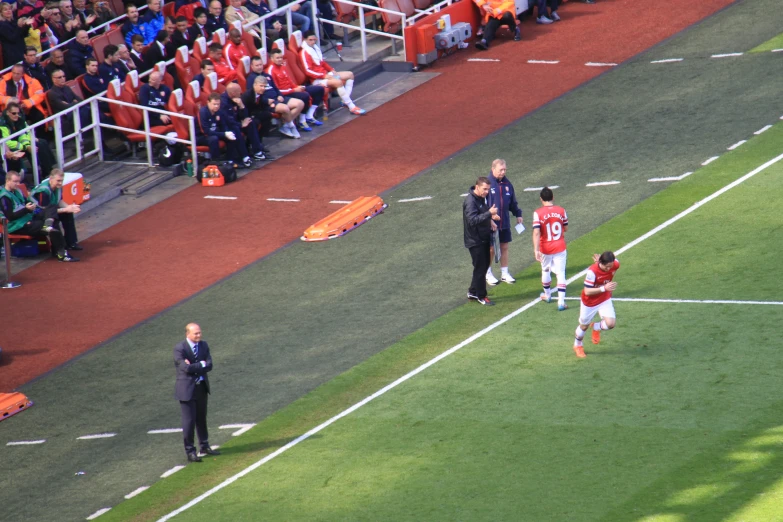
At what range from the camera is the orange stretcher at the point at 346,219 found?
24.2 metres

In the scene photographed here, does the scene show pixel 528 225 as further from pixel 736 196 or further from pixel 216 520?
pixel 216 520

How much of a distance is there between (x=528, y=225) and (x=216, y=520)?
1036cm

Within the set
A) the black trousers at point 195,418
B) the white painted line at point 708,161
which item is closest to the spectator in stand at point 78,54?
the white painted line at point 708,161

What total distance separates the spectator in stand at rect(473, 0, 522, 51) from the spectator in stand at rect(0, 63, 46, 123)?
11935 millimetres

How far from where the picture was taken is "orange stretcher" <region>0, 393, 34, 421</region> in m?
18.8

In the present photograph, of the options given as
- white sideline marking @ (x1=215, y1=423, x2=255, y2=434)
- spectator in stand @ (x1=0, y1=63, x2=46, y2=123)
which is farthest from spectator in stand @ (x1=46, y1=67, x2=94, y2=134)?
white sideline marking @ (x1=215, y1=423, x2=255, y2=434)

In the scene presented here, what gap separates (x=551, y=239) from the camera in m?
19.2

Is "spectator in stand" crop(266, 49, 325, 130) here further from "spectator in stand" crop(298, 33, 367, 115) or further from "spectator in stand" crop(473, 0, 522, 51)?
"spectator in stand" crop(473, 0, 522, 51)

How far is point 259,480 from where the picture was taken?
15.8 meters

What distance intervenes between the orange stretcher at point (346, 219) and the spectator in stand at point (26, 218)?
4.70 meters

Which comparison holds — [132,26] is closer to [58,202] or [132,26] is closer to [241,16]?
[241,16]

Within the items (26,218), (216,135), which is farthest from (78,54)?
(26,218)

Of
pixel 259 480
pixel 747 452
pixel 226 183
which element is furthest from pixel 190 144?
pixel 747 452

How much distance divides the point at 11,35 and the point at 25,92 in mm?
2119
